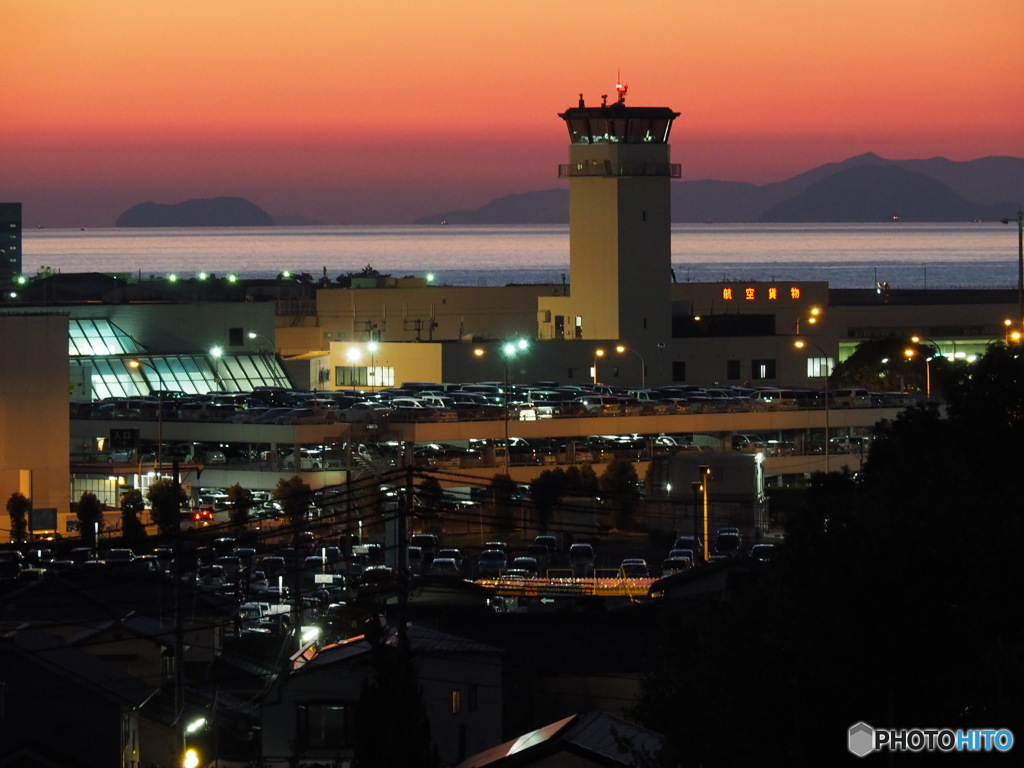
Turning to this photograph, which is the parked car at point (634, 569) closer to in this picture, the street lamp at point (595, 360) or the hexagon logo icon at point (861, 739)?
the hexagon logo icon at point (861, 739)

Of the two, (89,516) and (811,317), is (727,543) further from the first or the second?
(811,317)

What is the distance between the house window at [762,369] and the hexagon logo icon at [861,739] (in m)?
48.3

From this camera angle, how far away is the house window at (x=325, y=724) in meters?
17.0

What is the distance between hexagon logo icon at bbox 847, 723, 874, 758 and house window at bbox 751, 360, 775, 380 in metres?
48.3

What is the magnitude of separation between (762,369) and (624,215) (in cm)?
674

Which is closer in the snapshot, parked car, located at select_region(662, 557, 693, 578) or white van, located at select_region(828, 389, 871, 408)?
parked car, located at select_region(662, 557, 693, 578)

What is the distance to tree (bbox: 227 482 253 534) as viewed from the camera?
34.2 meters

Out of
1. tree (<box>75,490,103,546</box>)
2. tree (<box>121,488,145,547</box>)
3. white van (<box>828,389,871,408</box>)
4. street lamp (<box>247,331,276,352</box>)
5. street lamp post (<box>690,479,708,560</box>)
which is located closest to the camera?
street lamp post (<box>690,479,708,560</box>)

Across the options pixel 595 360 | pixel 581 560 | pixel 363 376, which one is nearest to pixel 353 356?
pixel 363 376

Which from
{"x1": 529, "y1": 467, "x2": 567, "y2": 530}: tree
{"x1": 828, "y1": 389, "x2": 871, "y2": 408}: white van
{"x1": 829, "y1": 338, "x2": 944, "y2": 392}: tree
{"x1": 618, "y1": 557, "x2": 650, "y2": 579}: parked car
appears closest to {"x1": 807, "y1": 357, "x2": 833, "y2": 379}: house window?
{"x1": 829, "y1": 338, "x2": 944, "y2": 392}: tree

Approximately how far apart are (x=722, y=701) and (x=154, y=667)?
10.5 meters

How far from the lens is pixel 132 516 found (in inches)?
1291

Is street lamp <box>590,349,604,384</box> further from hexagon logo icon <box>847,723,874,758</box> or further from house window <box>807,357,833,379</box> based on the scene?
hexagon logo icon <box>847,723,874,758</box>

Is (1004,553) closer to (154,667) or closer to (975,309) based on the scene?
(154,667)
